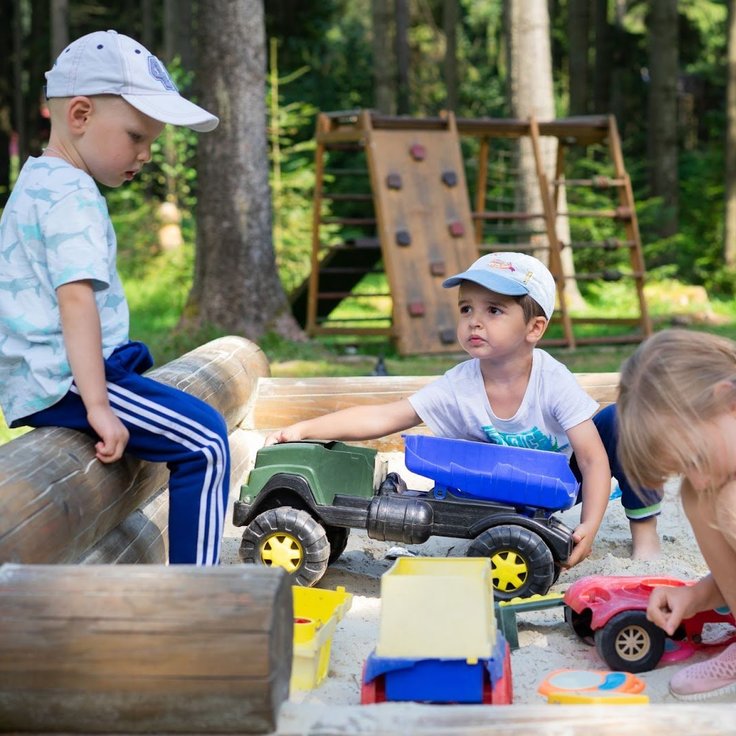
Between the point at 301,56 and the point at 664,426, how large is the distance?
1984 centimetres

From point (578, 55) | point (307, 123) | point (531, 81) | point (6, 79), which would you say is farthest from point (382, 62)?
point (6, 79)

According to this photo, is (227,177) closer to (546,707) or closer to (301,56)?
(546,707)

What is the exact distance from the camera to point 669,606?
2406 mm

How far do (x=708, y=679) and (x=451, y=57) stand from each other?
58.9 feet

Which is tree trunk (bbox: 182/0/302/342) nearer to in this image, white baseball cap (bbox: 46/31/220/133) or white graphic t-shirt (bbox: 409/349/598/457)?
white graphic t-shirt (bbox: 409/349/598/457)

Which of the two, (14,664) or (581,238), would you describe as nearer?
(14,664)

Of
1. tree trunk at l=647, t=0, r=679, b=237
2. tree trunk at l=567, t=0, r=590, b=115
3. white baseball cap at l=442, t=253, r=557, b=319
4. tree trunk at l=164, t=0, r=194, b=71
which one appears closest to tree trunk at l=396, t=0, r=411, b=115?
tree trunk at l=567, t=0, r=590, b=115

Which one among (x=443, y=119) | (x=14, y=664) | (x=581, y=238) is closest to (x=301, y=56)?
(x=581, y=238)

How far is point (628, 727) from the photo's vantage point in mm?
1672

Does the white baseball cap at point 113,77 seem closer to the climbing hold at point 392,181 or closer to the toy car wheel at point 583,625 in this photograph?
the toy car wheel at point 583,625

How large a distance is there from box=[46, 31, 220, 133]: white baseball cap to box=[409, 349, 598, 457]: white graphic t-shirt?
1.13 m

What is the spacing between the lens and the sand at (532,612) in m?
2.37

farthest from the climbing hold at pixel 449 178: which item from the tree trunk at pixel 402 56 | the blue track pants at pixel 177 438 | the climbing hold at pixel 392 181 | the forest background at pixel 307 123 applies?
the tree trunk at pixel 402 56

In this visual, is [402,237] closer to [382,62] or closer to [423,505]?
[423,505]
